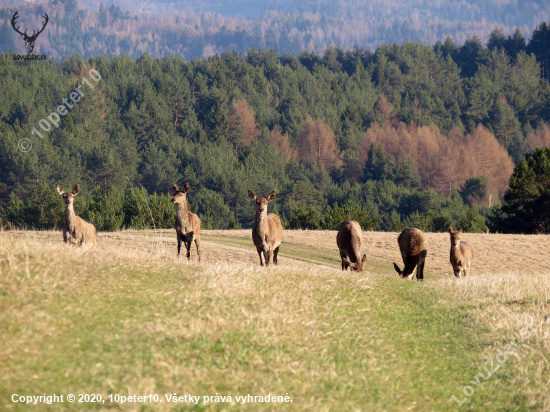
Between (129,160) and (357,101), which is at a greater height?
(357,101)

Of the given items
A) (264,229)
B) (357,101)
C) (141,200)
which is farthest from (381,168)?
(264,229)

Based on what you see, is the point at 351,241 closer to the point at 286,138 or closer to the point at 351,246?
the point at 351,246

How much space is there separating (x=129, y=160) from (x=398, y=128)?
82.7 m

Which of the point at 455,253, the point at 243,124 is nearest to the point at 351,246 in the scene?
the point at 455,253

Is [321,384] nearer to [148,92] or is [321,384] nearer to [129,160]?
[129,160]

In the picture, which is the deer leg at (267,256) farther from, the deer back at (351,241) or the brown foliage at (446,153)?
the brown foliage at (446,153)

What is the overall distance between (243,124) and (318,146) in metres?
19.1

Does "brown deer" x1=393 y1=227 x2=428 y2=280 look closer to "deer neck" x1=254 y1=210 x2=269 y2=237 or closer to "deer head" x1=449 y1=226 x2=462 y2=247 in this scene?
"deer head" x1=449 y1=226 x2=462 y2=247

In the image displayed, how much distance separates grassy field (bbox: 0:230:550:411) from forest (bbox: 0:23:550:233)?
1451 inches

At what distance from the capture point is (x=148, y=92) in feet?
460

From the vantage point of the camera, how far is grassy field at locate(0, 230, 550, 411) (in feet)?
24.7

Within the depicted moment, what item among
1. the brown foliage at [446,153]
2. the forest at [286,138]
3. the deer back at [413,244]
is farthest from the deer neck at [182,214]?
the brown foliage at [446,153]

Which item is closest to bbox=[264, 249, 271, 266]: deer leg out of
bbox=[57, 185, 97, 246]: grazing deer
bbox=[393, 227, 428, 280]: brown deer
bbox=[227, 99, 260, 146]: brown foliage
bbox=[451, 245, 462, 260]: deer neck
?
bbox=[393, 227, 428, 280]: brown deer

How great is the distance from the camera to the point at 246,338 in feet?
29.6
